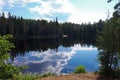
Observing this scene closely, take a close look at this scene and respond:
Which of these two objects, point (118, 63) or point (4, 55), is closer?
point (4, 55)

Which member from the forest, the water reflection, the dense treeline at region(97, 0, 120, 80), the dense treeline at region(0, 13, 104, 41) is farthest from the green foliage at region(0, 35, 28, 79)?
the dense treeline at region(0, 13, 104, 41)

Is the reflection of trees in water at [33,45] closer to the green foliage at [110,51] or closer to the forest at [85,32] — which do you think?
the forest at [85,32]

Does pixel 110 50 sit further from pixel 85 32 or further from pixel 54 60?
pixel 85 32

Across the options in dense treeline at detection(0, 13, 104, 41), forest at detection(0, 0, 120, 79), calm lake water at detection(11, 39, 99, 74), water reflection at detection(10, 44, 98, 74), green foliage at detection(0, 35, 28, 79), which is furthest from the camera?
dense treeline at detection(0, 13, 104, 41)

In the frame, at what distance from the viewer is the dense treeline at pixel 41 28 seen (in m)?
107

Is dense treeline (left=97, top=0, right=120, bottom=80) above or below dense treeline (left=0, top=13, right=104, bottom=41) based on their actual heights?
below

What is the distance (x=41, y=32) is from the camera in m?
136

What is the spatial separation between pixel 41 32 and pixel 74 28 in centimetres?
3355

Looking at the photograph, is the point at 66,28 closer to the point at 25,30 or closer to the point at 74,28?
the point at 74,28

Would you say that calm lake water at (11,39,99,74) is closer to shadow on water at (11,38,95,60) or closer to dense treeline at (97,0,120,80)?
shadow on water at (11,38,95,60)

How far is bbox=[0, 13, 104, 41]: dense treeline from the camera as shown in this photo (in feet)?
352

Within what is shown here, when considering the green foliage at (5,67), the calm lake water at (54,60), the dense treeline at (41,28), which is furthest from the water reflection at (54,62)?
the dense treeline at (41,28)

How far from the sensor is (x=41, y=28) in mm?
133625

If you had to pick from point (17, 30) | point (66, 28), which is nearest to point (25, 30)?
point (17, 30)
